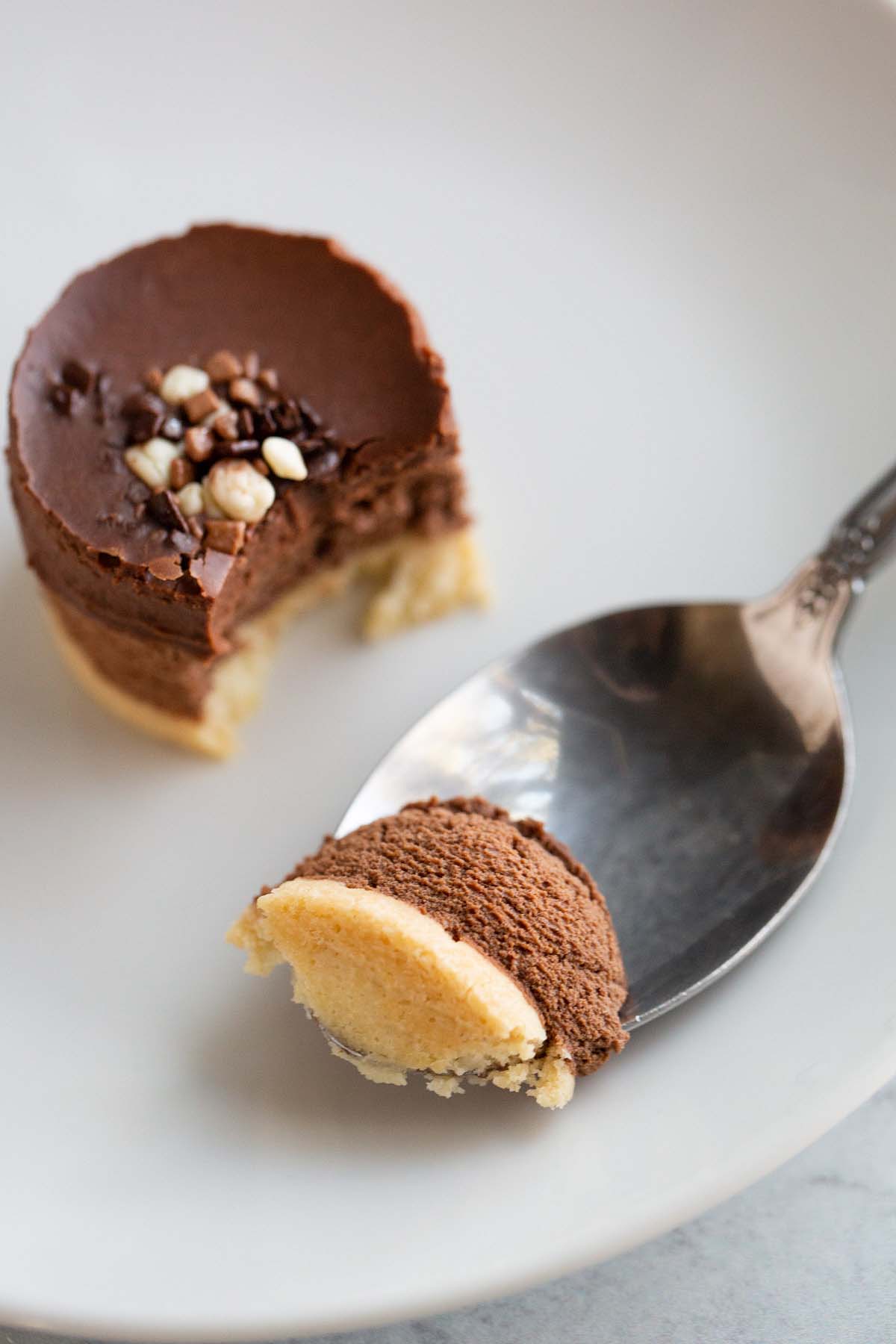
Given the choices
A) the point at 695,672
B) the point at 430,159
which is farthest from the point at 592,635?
the point at 430,159

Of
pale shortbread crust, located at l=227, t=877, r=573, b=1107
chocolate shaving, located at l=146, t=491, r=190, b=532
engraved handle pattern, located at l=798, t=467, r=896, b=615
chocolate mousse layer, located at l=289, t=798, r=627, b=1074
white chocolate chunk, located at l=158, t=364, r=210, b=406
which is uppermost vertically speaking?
engraved handle pattern, located at l=798, t=467, r=896, b=615

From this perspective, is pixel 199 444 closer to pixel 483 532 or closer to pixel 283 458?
pixel 283 458

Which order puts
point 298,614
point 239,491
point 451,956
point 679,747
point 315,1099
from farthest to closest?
point 298,614, point 679,747, point 239,491, point 315,1099, point 451,956

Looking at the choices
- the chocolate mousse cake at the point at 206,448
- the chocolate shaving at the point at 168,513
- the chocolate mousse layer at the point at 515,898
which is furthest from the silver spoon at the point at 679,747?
the chocolate shaving at the point at 168,513

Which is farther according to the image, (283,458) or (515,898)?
(283,458)

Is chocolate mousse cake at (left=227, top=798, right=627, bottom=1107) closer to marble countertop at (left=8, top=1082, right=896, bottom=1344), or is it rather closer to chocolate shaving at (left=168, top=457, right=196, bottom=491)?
marble countertop at (left=8, top=1082, right=896, bottom=1344)

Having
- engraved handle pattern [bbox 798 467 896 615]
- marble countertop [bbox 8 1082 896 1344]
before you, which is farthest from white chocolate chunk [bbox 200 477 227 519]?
marble countertop [bbox 8 1082 896 1344]

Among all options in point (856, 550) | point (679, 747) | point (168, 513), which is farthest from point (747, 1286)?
point (168, 513)
